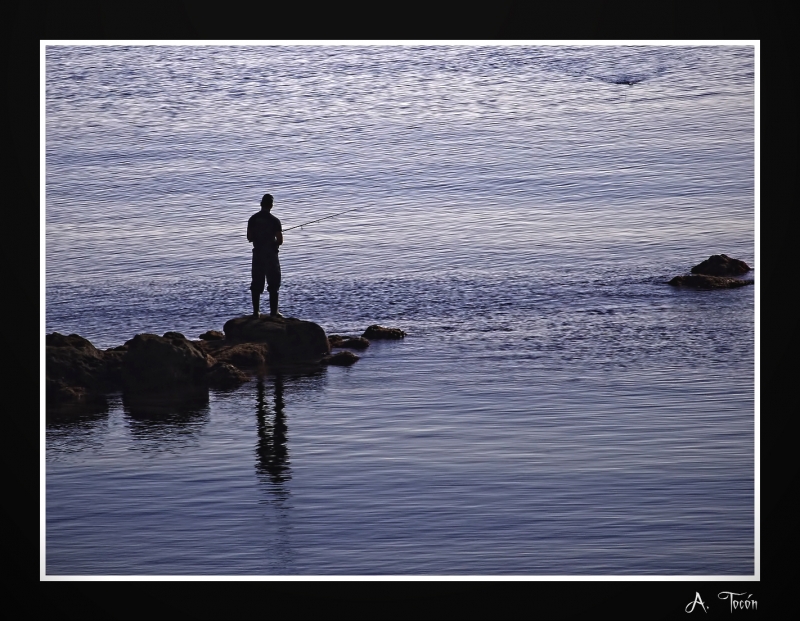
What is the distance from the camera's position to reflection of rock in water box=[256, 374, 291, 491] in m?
15.8

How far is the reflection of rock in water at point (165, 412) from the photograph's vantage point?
17000mm

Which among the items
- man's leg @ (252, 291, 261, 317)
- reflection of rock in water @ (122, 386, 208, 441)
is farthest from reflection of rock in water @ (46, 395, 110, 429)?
man's leg @ (252, 291, 261, 317)

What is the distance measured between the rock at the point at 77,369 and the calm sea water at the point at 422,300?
0.41 metres

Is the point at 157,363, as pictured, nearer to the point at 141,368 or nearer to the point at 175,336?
the point at 141,368

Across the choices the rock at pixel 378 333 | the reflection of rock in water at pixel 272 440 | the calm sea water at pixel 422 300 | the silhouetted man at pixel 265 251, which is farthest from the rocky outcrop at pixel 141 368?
the rock at pixel 378 333

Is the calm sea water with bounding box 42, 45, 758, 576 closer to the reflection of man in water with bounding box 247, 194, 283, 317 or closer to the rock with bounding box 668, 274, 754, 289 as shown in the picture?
the rock with bounding box 668, 274, 754, 289

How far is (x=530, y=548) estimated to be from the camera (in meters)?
14.4

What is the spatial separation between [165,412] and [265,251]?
10.2 ft

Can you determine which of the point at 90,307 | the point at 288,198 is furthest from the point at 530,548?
the point at 288,198

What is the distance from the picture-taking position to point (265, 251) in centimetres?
1995

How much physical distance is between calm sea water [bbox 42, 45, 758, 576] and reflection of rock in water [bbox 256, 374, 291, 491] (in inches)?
2.0
